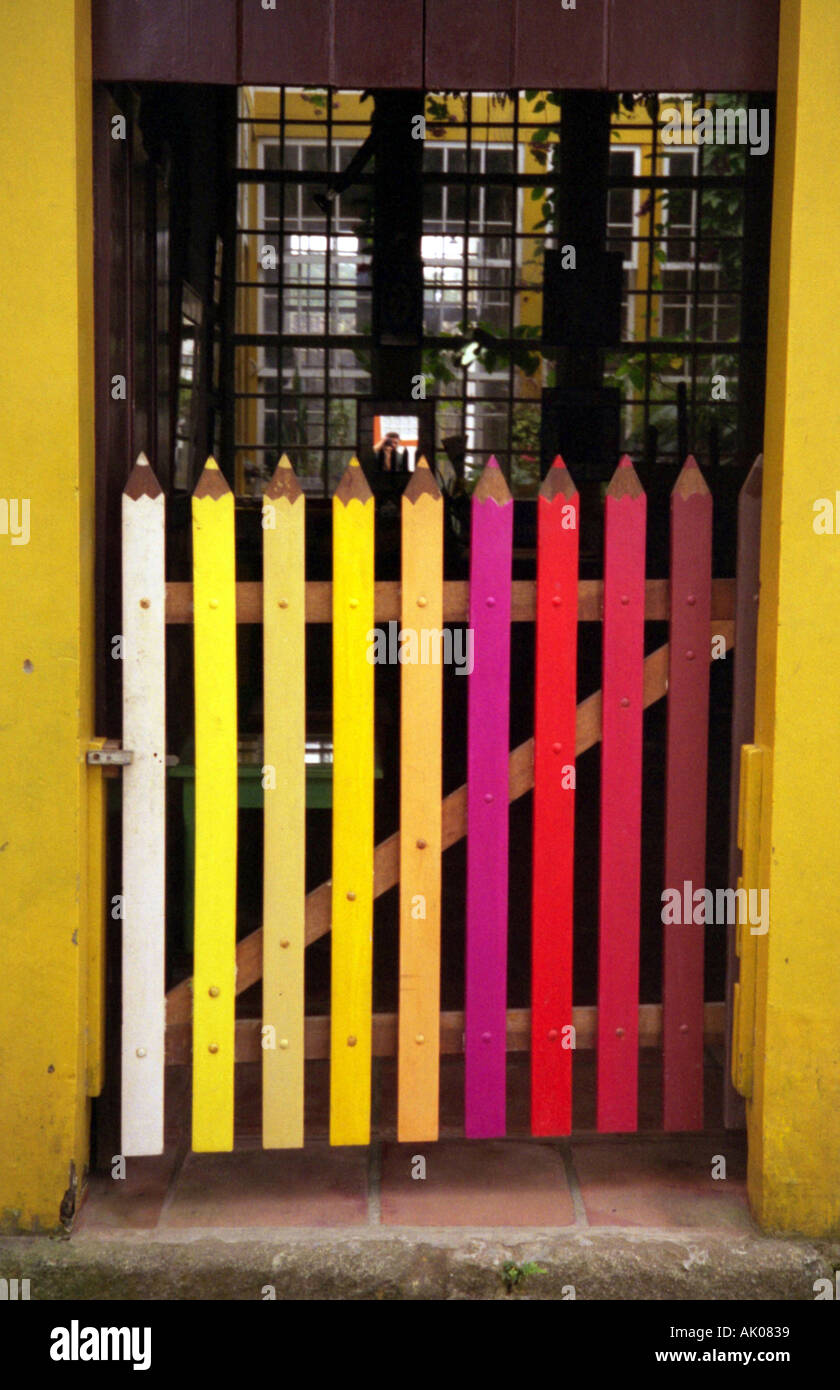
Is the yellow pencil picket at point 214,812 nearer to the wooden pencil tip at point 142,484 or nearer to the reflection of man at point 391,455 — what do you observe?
the wooden pencil tip at point 142,484

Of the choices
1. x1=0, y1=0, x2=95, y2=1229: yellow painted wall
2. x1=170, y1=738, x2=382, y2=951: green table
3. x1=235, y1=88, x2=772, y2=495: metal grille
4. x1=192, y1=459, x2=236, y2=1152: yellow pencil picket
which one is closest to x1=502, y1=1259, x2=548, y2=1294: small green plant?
x1=192, y1=459, x2=236, y2=1152: yellow pencil picket

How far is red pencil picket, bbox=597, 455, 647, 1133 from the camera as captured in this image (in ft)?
9.88

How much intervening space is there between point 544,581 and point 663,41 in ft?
3.94

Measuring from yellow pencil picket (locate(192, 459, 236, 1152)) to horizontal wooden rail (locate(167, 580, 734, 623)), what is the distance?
0.20ft

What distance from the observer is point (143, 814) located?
2955 millimetres

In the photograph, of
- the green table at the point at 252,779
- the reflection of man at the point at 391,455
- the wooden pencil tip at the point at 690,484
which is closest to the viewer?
the wooden pencil tip at the point at 690,484

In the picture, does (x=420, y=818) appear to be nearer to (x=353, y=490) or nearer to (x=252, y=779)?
(x=353, y=490)

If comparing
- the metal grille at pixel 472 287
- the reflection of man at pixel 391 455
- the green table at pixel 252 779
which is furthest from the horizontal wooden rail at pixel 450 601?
the metal grille at pixel 472 287

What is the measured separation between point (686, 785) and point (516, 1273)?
3.72 feet

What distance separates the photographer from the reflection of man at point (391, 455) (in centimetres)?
938

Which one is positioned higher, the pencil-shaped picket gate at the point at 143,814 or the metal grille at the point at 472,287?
the metal grille at the point at 472,287

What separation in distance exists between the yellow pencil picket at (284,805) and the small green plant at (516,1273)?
58 centimetres

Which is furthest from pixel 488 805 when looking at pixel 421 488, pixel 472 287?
pixel 472 287

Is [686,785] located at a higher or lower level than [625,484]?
lower
